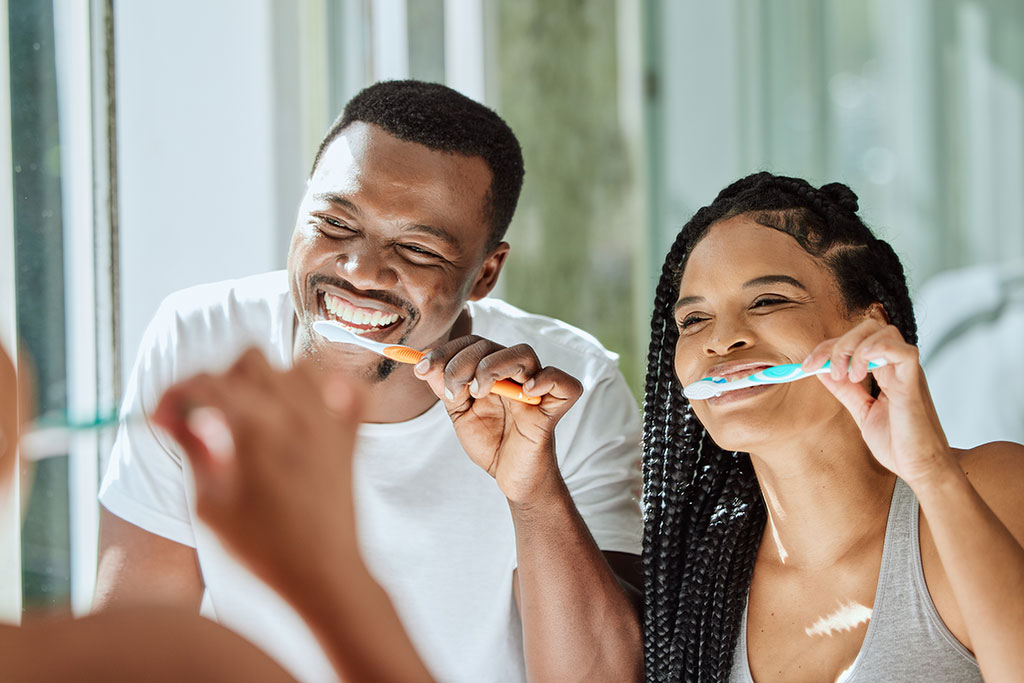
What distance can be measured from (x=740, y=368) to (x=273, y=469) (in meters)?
0.42

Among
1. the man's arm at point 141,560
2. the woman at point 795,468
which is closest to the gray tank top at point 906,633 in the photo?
the woman at point 795,468

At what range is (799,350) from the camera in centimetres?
89

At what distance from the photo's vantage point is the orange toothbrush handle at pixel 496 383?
35.1 inches

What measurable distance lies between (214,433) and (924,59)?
1978mm

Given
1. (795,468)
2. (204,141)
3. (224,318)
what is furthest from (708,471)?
(204,141)

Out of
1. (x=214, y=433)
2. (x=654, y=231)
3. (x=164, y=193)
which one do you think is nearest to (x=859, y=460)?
(x=214, y=433)

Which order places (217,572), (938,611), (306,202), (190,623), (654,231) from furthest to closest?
(654,231) < (306,202) < (938,611) < (217,572) < (190,623)

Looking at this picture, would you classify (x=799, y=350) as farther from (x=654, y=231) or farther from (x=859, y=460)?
(x=654, y=231)

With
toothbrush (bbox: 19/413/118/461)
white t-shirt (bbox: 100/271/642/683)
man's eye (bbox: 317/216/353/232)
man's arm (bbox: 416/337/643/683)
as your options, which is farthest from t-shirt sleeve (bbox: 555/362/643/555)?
toothbrush (bbox: 19/413/118/461)

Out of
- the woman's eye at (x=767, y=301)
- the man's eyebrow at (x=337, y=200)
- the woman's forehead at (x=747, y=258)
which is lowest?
the woman's eye at (x=767, y=301)

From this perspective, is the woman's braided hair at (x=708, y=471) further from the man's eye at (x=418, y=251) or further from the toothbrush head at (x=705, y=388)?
the man's eye at (x=418, y=251)

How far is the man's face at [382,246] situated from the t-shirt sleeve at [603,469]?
0.19 meters

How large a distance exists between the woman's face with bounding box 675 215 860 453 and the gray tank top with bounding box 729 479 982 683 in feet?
0.43

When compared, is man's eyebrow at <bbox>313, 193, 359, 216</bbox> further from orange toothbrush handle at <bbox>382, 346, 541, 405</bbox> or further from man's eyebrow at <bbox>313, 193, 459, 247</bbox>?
orange toothbrush handle at <bbox>382, 346, 541, 405</bbox>
